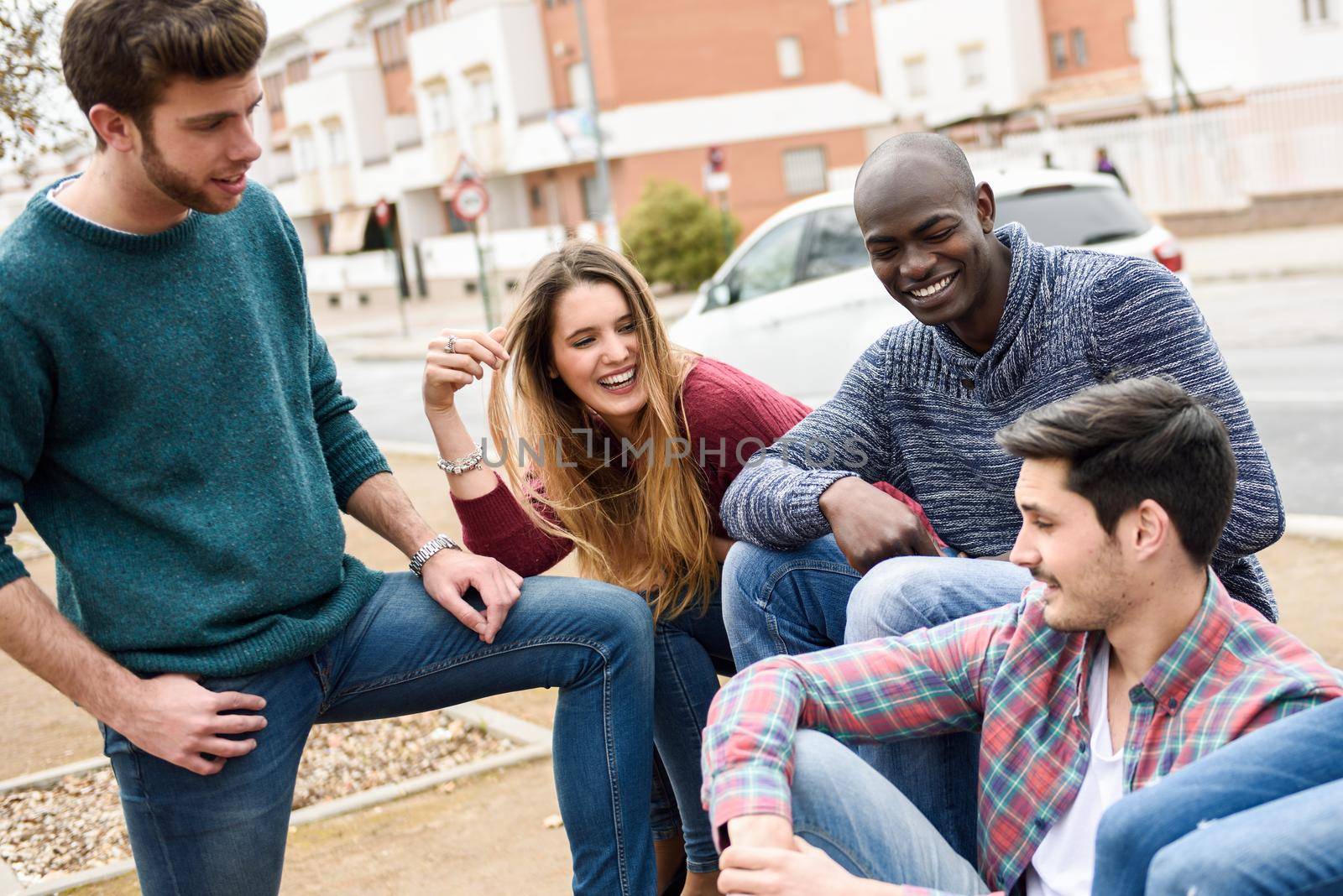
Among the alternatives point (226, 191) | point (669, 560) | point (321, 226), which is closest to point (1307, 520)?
point (669, 560)

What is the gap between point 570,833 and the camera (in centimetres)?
290

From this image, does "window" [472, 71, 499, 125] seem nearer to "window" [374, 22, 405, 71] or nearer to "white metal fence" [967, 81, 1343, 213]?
"window" [374, 22, 405, 71]

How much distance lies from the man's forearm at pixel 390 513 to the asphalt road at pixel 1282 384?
6.38 feet

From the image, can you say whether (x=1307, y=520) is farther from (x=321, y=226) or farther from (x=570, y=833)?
(x=321, y=226)

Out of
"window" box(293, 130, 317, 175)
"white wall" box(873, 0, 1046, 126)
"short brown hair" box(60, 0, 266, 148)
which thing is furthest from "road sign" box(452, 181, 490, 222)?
"window" box(293, 130, 317, 175)

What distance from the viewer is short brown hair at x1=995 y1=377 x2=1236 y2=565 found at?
210 cm

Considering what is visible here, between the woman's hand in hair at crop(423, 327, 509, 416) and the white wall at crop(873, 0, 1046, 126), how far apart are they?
1752 inches

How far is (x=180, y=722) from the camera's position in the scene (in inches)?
102

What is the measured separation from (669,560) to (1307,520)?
4357mm

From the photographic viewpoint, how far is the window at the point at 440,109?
146 feet

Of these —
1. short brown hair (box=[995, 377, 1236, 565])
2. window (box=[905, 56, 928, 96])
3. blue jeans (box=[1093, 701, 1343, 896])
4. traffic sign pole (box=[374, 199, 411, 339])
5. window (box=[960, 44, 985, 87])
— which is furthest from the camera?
window (box=[905, 56, 928, 96])

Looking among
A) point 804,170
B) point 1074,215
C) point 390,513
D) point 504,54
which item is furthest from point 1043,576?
point 504,54

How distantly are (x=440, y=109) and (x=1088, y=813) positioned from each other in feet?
147

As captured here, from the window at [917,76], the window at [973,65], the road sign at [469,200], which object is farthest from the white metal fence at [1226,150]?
the window at [917,76]
